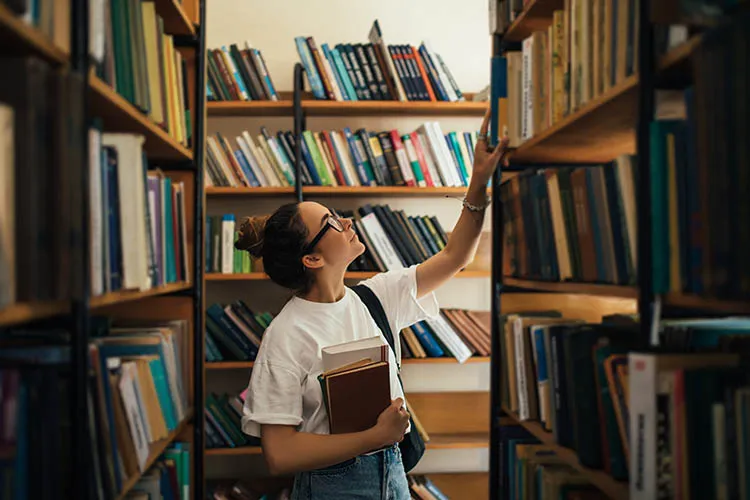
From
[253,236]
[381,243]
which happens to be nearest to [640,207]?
[253,236]

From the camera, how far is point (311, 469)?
4.99ft

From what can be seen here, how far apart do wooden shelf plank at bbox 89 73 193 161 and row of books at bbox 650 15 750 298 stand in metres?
0.87

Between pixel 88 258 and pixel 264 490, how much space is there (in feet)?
7.64

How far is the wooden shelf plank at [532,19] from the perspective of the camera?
156 centimetres

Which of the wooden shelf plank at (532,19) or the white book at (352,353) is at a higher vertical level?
the wooden shelf plank at (532,19)

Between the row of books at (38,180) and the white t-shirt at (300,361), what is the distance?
0.68 metres

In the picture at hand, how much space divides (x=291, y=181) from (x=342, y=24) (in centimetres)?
90

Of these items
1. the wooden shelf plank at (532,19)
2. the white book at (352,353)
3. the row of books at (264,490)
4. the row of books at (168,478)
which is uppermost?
the wooden shelf plank at (532,19)

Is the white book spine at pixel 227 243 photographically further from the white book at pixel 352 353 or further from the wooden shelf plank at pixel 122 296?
the white book at pixel 352 353

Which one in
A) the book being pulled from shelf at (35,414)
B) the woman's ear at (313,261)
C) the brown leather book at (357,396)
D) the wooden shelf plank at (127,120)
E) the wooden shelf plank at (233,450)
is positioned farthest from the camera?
the wooden shelf plank at (233,450)

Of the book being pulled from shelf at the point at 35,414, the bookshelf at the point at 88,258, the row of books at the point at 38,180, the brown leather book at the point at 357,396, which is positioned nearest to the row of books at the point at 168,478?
the bookshelf at the point at 88,258

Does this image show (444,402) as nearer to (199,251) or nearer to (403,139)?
(403,139)

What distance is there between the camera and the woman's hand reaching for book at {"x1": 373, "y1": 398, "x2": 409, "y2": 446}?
5.06 ft

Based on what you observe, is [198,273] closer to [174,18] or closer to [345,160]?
[174,18]
